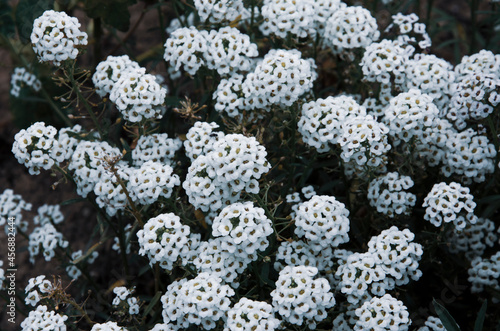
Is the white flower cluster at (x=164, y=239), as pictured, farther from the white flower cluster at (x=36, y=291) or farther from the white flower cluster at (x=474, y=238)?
the white flower cluster at (x=474, y=238)

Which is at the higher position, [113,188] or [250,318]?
[250,318]

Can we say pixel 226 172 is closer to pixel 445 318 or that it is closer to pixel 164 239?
pixel 164 239

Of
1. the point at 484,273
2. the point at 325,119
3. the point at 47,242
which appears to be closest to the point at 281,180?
the point at 325,119

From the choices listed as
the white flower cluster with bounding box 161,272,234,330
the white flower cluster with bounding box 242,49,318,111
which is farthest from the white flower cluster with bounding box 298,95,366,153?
the white flower cluster with bounding box 161,272,234,330

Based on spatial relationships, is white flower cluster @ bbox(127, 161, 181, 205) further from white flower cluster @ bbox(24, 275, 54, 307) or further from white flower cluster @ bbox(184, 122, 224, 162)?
white flower cluster @ bbox(24, 275, 54, 307)

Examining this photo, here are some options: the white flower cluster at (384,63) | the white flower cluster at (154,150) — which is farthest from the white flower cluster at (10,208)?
the white flower cluster at (384,63)
